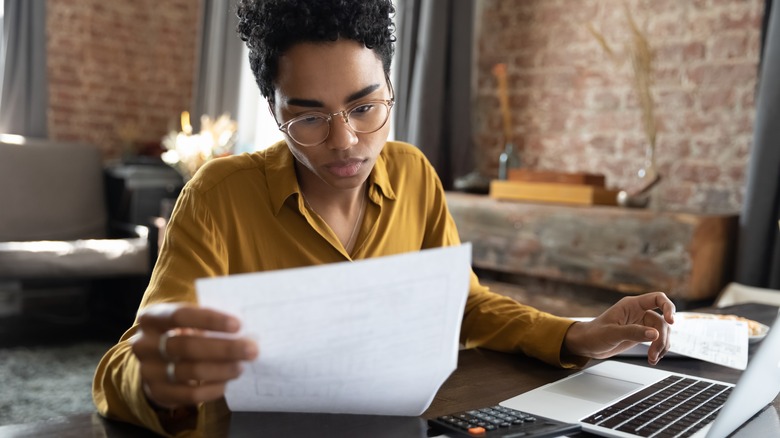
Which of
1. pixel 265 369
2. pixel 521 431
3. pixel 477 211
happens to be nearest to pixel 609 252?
pixel 477 211

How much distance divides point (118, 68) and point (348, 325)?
4480 mm

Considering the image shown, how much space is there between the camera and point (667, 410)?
37.0 inches

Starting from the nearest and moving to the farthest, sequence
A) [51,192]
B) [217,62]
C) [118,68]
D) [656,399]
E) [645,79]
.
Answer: [656,399] → [645,79] → [51,192] → [217,62] → [118,68]

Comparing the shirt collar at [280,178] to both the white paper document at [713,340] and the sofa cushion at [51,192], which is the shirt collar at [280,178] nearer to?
the white paper document at [713,340]

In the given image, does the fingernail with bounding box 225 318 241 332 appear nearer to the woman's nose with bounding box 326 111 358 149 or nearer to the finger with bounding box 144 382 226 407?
the finger with bounding box 144 382 226 407

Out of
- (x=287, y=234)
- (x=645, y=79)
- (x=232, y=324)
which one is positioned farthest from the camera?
(x=645, y=79)

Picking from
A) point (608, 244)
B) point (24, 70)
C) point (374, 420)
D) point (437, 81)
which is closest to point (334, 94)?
point (374, 420)

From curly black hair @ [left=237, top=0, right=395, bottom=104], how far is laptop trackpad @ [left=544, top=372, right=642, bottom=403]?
0.56 meters

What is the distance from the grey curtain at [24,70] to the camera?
13.4 ft

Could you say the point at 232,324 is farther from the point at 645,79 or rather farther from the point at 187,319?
the point at 645,79

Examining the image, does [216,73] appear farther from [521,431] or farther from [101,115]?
[521,431]

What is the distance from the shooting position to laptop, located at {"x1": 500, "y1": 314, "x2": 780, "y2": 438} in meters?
0.81

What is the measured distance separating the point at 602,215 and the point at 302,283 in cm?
231

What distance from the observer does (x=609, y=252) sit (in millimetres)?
2807
